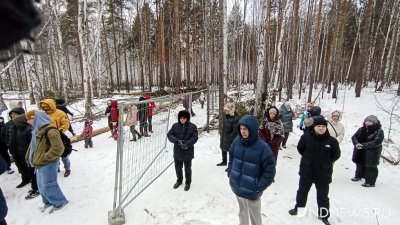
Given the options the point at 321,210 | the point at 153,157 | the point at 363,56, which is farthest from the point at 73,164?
the point at 363,56

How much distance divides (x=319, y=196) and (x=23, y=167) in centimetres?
577

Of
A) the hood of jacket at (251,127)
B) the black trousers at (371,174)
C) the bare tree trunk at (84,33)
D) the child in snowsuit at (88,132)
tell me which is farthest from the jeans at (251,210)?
the bare tree trunk at (84,33)

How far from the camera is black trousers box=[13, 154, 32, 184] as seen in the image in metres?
5.03

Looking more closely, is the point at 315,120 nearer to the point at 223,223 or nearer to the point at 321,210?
the point at 321,210

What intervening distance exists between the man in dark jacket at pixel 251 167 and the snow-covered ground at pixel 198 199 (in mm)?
892

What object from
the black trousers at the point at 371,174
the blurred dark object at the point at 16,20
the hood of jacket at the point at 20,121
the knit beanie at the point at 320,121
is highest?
the blurred dark object at the point at 16,20

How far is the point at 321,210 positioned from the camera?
3.93 meters

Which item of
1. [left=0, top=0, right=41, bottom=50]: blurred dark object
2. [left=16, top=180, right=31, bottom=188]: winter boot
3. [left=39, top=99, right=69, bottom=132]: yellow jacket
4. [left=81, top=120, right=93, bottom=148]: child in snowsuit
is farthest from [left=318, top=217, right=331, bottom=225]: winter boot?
[left=81, top=120, right=93, bottom=148]: child in snowsuit

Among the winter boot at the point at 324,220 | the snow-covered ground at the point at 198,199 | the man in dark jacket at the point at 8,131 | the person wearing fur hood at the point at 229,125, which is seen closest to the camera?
the winter boot at the point at 324,220

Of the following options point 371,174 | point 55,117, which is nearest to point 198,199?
point 55,117

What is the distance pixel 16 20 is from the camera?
63 centimetres

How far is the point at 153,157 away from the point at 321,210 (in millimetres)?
3544

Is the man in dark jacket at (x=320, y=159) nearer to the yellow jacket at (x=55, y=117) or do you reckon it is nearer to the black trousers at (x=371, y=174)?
the black trousers at (x=371, y=174)

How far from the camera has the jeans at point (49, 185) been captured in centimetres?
406
